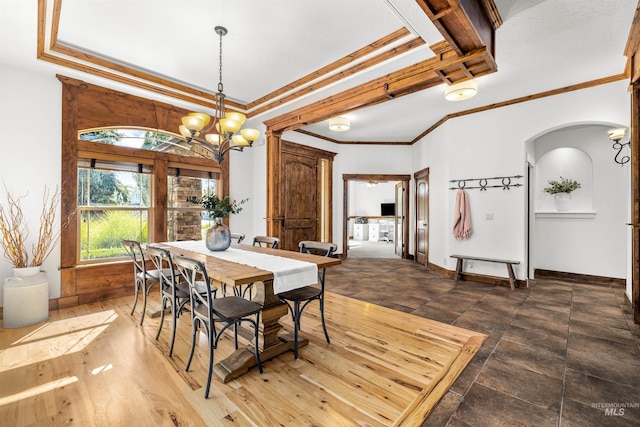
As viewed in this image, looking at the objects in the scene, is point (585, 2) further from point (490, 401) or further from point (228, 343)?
point (228, 343)

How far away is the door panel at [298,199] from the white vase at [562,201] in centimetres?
440

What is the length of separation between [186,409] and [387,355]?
1.48 meters

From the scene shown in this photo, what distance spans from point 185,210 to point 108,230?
1.02 m

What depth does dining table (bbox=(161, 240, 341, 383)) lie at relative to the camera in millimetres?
1968

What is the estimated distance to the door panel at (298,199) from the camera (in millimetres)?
5773

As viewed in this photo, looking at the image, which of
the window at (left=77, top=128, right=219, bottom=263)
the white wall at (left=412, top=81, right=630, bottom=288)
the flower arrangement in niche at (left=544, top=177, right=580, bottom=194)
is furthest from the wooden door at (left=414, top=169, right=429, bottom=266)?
the window at (left=77, top=128, right=219, bottom=263)

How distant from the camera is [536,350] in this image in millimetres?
2398

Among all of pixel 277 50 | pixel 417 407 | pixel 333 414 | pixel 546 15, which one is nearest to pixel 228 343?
pixel 333 414

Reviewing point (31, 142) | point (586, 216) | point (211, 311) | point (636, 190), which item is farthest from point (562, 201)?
point (31, 142)

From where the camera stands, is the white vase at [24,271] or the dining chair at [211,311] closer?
the dining chair at [211,311]

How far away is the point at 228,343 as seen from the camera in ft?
8.34

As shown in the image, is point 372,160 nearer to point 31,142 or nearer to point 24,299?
point 31,142

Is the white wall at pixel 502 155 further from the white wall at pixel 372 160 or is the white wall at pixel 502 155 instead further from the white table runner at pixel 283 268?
the white table runner at pixel 283 268

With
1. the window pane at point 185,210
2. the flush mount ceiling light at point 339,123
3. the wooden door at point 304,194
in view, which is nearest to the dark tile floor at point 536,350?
the wooden door at point 304,194
